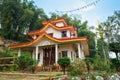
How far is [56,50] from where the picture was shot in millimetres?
18453

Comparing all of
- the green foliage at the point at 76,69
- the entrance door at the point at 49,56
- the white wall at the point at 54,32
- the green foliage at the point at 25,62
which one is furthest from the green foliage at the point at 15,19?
the green foliage at the point at 76,69

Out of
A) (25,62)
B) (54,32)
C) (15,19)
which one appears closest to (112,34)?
(54,32)

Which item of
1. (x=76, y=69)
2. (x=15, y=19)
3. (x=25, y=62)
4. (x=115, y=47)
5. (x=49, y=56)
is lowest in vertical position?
(x=76, y=69)

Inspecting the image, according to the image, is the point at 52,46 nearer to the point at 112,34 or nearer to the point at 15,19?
the point at 112,34

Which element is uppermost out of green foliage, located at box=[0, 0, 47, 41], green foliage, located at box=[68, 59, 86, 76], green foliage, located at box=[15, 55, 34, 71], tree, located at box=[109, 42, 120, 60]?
green foliage, located at box=[0, 0, 47, 41]

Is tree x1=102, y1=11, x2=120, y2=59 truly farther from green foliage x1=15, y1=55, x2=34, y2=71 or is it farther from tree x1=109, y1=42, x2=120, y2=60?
green foliage x1=15, y1=55, x2=34, y2=71

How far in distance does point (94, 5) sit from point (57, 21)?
16800 millimetres

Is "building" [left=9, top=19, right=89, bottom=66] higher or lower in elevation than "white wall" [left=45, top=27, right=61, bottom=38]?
lower

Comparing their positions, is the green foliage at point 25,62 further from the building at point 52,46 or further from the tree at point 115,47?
the tree at point 115,47

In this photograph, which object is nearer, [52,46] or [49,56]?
[52,46]

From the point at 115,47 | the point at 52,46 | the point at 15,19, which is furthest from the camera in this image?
the point at 15,19

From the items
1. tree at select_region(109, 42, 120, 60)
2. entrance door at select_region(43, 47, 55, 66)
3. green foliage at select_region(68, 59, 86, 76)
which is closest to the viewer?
green foliage at select_region(68, 59, 86, 76)

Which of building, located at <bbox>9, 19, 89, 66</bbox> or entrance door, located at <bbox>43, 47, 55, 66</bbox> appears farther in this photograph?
entrance door, located at <bbox>43, 47, 55, 66</bbox>

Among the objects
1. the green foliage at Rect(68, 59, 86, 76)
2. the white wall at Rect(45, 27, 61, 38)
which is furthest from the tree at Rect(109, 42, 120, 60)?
the green foliage at Rect(68, 59, 86, 76)
